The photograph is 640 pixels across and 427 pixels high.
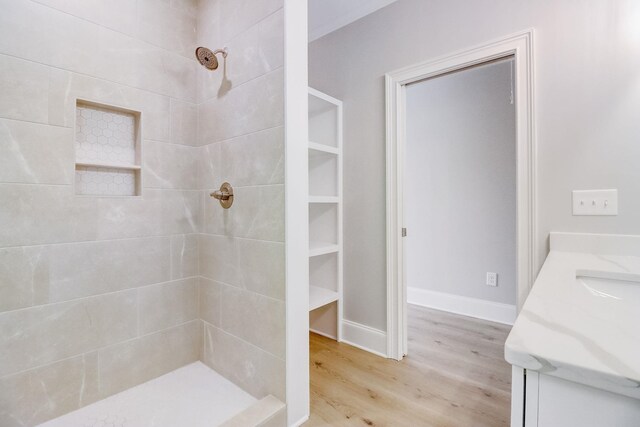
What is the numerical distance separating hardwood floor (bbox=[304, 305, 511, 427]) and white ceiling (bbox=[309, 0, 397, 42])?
8.25ft

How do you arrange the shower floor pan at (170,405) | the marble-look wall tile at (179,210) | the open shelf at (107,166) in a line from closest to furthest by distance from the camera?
the shower floor pan at (170,405) < the open shelf at (107,166) < the marble-look wall tile at (179,210)

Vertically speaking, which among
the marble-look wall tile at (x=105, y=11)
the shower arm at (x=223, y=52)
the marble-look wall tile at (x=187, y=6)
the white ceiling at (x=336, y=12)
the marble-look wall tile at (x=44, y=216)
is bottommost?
the marble-look wall tile at (x=44, y=216)

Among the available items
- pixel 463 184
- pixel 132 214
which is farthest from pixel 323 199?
pixel 463 184

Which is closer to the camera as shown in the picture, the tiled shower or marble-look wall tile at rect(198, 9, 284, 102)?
the tiled shower

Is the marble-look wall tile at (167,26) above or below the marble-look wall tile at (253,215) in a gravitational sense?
above

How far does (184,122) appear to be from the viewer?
1791mm

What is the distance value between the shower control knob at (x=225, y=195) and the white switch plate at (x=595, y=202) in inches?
68.3

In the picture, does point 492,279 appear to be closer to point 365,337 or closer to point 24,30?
point 365,337

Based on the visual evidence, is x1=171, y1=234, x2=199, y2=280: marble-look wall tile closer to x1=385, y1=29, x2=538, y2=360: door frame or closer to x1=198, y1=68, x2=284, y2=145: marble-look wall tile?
x1=198, y1=68, x2=284, y2=145: marble-look wall tile

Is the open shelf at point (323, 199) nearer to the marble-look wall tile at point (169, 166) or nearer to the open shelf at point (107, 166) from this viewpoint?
the marble-look wall tile at point (169, 166)

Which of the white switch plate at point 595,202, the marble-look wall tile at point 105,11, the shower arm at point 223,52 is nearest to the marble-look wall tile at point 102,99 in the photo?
the marble-look wall tile at point 105,11

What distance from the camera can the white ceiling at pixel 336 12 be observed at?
2.18 m

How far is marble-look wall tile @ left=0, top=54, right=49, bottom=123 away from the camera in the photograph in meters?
1.23

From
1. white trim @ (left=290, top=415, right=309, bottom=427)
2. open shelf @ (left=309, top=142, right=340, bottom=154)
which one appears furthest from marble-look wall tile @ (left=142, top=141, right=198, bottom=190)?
white trim @ (left=290, top=415, right=309, bottom=427)
